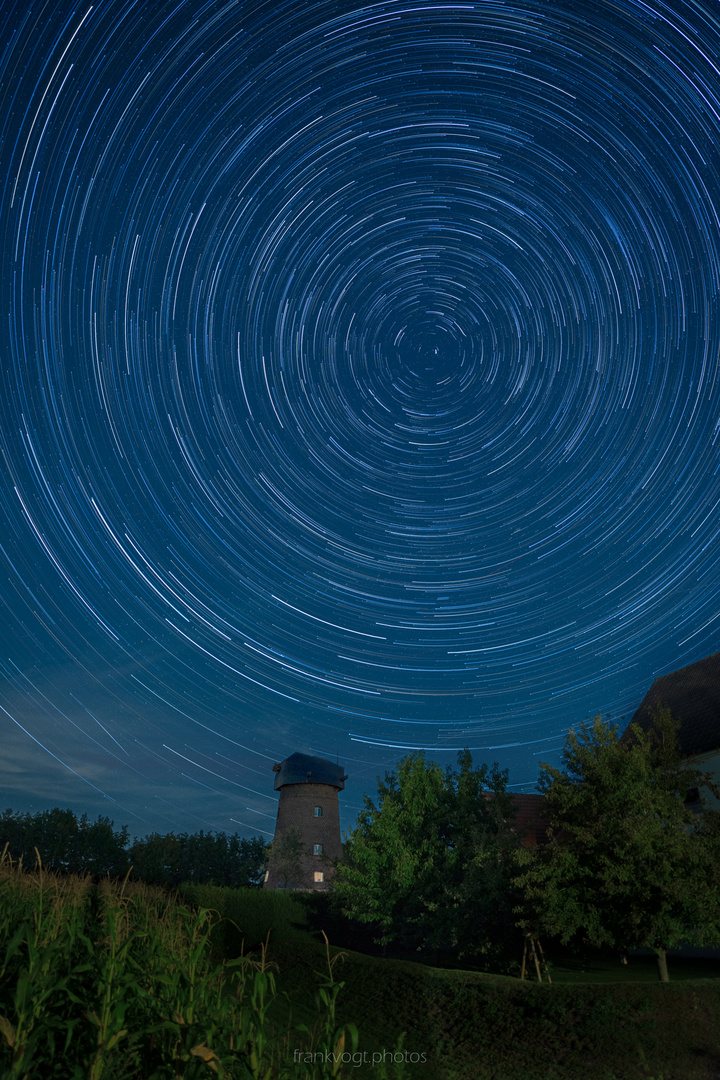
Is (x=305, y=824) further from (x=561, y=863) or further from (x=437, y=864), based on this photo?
(x=561, y=863)

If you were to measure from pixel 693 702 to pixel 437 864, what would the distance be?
21.2 meters

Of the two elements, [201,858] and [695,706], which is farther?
[201,858]

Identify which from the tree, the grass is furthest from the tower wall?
the tree

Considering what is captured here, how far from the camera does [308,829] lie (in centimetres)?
6925

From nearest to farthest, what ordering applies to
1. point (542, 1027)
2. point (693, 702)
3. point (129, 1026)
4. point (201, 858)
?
point (129, 1026) < point (542, 1027) < point (693, 702) < point (201, 858)

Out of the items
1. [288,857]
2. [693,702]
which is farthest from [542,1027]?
[288,857]

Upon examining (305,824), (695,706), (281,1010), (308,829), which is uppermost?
(695,706)

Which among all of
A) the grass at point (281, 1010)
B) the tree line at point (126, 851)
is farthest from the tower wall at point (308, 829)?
the grass at point (281, 1010)

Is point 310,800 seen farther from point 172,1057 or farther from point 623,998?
point 172,1057

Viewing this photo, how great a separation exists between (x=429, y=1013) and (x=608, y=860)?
21.5 ft

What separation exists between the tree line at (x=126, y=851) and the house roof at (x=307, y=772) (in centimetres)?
1459

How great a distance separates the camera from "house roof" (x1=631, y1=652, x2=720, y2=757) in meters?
37.3

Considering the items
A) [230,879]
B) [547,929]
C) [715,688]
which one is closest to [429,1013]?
[547,929]

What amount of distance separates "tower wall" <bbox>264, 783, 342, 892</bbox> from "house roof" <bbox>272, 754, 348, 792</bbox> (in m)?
0.55
